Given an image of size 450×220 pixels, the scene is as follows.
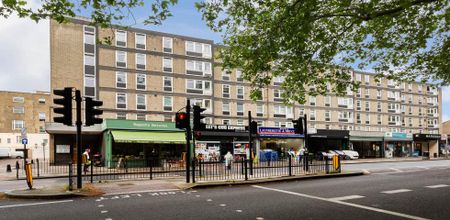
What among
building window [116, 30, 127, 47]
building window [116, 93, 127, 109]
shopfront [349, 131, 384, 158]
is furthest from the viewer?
shopfront [349, 131, 384, 158]

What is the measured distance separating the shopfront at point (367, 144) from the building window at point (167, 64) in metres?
27.9

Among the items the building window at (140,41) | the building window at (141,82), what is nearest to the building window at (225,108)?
the building window at (141,82)

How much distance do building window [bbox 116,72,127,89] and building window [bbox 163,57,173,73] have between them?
17.7 feet

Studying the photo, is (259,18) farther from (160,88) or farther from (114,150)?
(160,88)

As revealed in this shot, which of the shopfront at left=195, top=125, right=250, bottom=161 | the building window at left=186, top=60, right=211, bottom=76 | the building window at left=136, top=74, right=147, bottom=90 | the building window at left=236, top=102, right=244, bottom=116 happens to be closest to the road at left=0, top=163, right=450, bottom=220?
the shopfront at left=195, top=125, right=250, bottom=161

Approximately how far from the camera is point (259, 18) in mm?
10289

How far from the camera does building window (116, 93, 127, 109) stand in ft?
132

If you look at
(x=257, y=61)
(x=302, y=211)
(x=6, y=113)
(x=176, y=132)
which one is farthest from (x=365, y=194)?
(x=6, y=113)

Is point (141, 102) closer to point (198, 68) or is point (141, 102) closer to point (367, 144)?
point (198, 68)

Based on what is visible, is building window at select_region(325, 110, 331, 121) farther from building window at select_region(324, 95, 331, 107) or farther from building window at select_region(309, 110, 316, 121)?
building window at select_region(309, 110, 316, 121)

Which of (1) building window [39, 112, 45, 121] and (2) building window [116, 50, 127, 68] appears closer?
(2) building window [116, 50, 127, 68]

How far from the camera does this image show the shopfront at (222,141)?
36.3 m

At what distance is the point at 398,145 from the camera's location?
176 ft

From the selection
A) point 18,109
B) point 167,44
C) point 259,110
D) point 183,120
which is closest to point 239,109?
point 259,110
